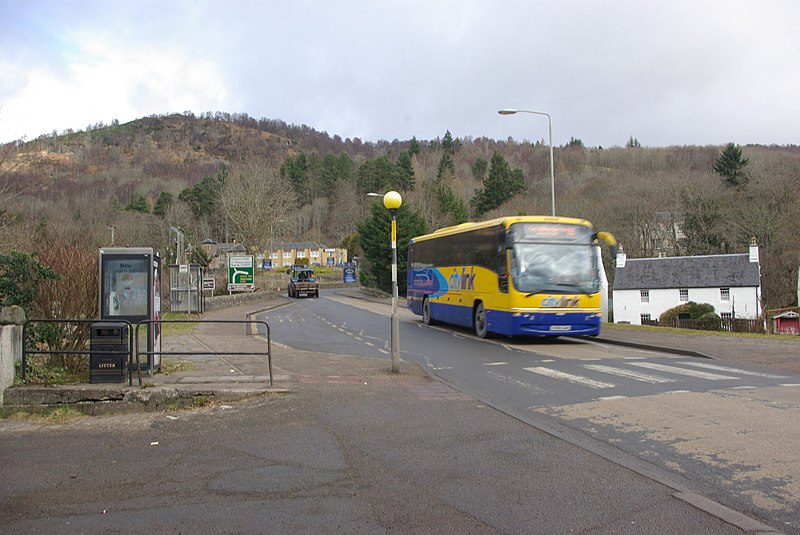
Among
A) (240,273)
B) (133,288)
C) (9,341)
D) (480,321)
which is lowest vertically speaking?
(480,321)

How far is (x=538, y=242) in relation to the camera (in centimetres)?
1716

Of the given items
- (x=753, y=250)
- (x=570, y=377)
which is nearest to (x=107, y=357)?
(x=570, y=377)

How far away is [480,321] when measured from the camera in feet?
64.1

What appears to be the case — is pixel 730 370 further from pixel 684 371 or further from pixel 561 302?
pixel 561 302

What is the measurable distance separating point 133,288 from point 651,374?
30.5 ft

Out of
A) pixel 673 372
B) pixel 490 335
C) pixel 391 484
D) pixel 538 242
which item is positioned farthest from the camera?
pixel 490 335

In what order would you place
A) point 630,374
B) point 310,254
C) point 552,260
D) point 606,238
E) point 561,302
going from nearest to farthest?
point 630,374, point 561,302, point 606,238, point 552,260, point 310,254

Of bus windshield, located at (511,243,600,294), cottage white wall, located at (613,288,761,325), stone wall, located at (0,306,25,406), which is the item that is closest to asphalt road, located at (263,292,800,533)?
bus windshield, located at (511,243,600,294)

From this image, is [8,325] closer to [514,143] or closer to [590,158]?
[590,158]

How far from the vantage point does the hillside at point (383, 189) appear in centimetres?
4050

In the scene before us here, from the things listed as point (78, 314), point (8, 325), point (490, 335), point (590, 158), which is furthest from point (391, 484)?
point (590, 158)

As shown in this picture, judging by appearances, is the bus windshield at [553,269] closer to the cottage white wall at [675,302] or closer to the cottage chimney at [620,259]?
the cottage white wall at [675,302]

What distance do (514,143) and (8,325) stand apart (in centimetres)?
11903

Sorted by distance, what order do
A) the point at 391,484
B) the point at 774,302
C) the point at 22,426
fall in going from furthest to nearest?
the point at 774,302, the point at 22,426, the point at 391,484
